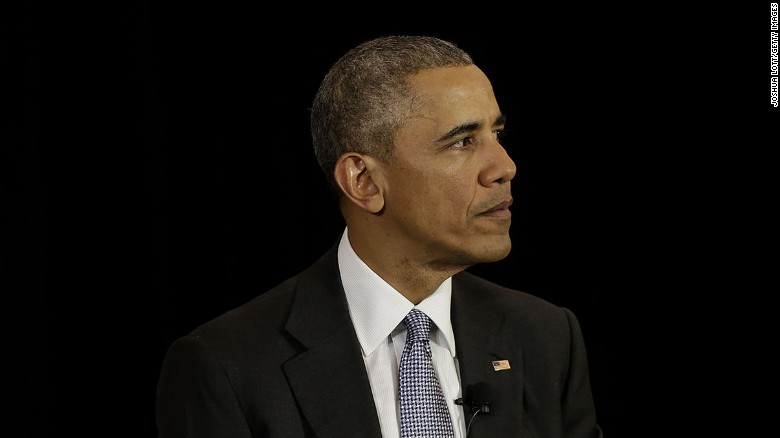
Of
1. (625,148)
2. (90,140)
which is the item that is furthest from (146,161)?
(625,148)

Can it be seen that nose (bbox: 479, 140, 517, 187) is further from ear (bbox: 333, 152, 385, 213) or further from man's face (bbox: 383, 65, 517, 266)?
ear (bbox: 333, 152, 385, 213)

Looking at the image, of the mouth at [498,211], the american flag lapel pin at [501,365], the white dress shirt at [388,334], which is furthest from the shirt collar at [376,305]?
the mouth at [498,211]

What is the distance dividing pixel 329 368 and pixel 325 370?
1 centimetres

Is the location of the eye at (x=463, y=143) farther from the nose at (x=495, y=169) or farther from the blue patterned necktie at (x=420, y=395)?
the blue patterned necktie at (x=420, y=395)

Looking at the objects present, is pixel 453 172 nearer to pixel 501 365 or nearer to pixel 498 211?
pixel 498 211

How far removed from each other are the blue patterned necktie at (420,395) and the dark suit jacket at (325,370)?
7cm

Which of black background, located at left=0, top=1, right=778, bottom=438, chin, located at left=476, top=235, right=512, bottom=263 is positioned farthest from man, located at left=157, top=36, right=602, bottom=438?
black background, located at left=0, top=1, right=778, bottom=438

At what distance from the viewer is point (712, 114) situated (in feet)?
11.4

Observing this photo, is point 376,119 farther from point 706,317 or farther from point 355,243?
point 706,317

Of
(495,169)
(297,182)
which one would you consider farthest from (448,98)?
(297,182)

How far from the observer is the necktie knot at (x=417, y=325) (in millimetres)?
2732

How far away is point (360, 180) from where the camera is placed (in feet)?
9.15

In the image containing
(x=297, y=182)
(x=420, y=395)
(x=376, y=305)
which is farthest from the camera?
(x=297, y=182)

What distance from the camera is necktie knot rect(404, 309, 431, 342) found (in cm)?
273
